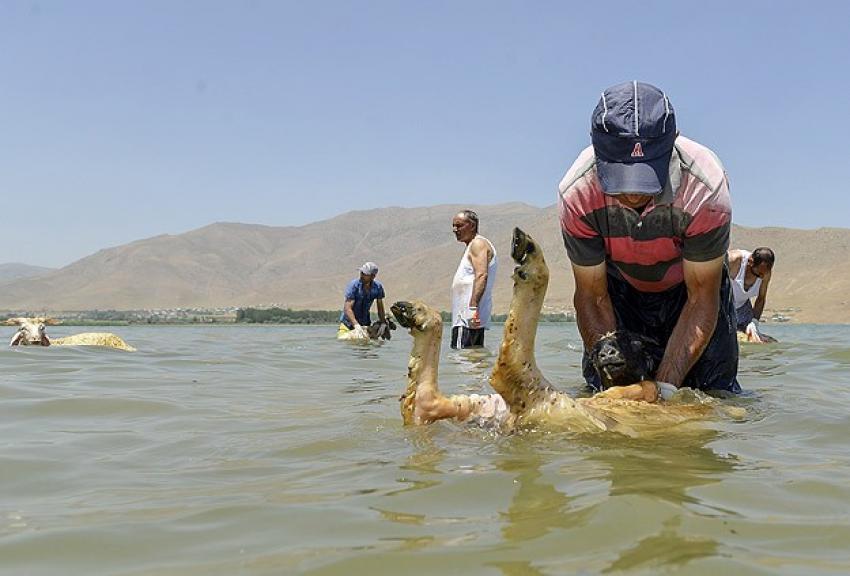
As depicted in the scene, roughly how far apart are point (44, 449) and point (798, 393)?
4.54m

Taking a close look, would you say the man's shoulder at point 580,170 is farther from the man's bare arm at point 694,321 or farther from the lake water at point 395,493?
the lake water at point 395,493

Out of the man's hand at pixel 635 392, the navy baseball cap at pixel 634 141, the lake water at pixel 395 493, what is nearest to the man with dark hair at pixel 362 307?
the lake water at pixel 395 493

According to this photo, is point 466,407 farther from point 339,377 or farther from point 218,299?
point 218,299

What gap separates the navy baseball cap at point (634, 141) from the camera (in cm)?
376

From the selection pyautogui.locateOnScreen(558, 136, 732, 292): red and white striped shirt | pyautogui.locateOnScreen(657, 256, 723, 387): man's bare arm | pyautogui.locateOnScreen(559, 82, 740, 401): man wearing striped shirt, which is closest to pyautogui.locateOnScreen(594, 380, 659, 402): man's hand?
pyautogui.locateOnScreen(559, 82, 740, 401): man wearing striped shirt

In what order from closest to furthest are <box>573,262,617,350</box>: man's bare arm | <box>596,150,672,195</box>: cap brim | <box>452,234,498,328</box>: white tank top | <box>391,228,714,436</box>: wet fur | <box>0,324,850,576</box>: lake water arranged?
<box>0,324,850,576</box>: lake water
<box>391,228,714,436</box>: wet fur
<box>596,150,672,195</box>: cap brim
<box>573,262,617,350</box>: man's bare arm
<box>452,234,498,328</box>: white tank top

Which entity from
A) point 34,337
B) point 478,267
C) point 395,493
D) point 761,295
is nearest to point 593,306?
point 395,493

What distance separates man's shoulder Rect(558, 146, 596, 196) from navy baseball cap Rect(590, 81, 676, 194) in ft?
0.73

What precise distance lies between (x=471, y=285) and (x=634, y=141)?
5.86 metres

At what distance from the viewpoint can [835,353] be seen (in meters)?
9.04

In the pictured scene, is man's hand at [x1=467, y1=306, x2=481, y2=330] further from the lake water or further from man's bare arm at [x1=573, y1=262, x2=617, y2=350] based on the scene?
man's bare arm at [x1=573, y1=262, x2=617, y2=350]

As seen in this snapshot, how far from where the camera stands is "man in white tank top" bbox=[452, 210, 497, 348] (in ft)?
31.2

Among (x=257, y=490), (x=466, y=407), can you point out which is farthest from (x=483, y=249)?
(x=257, y=490)

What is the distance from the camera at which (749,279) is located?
429 inches
